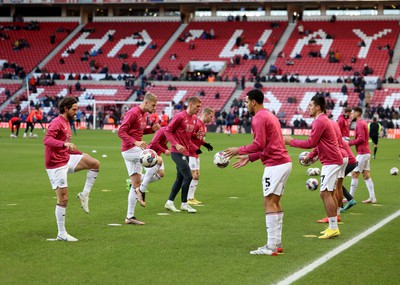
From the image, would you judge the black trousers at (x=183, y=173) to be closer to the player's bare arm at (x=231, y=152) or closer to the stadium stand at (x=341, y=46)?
the player's bare arm at (x=231, y=152)

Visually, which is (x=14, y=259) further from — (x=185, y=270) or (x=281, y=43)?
(x=281, y=43)

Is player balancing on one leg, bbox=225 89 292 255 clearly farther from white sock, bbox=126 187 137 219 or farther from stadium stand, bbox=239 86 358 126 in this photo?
stadium stand, bbox=239 86 358 126

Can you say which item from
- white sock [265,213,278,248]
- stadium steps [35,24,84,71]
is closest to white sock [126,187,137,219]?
white sock [265,213,278,248]

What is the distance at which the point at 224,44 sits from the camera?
252ft

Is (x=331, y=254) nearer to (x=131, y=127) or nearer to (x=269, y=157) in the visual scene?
(x=269, y=157)

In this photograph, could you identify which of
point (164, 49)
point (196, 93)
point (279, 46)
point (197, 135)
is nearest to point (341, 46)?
point (279, 46)

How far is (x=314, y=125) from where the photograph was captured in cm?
1257

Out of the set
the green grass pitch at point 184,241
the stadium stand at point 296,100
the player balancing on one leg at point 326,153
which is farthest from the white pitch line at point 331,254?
the stadium stand at point 296,100

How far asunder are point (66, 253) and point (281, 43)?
2619 inches

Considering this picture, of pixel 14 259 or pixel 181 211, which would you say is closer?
pixel 14 259

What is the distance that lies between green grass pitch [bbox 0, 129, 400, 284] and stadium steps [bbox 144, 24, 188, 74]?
5481cm

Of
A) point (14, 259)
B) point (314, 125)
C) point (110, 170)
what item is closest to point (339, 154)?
point (314, 125)

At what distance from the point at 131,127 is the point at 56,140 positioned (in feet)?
10.1

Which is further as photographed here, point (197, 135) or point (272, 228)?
point (197, 135)
